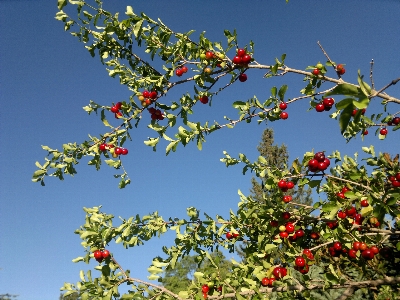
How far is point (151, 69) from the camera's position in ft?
11.1

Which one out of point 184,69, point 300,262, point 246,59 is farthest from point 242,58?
point 300,262

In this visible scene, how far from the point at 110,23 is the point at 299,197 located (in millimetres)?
21489

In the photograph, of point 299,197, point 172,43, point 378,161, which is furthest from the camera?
point 299,197

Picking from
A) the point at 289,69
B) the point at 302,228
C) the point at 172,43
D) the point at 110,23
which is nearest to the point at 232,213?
the point at 302,228

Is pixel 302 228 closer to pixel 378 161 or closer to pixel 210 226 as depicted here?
pixel 210 226

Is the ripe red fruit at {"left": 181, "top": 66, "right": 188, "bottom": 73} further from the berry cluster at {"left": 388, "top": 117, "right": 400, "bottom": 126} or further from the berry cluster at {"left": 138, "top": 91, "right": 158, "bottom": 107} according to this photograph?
the berry cluster at {"left": 388, "top": 117, "right": 400, "bottom": 126}

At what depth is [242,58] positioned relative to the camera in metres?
2.95

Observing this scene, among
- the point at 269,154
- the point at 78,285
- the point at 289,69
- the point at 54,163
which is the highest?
the point at 269,154

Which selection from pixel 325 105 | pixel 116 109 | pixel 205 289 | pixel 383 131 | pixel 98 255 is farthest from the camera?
pixel 383 131

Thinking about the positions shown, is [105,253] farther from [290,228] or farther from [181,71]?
[181,71]

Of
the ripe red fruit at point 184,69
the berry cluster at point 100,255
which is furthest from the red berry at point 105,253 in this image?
the ripe red fruit at point 184,69

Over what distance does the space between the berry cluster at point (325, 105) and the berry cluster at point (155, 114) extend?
1697mm

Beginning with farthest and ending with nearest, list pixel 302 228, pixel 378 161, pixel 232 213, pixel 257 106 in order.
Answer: pixel 378 161 < pixel 232 213 < pixel 302 228 < pixel 257 106

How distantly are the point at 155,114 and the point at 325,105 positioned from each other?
1833mm
